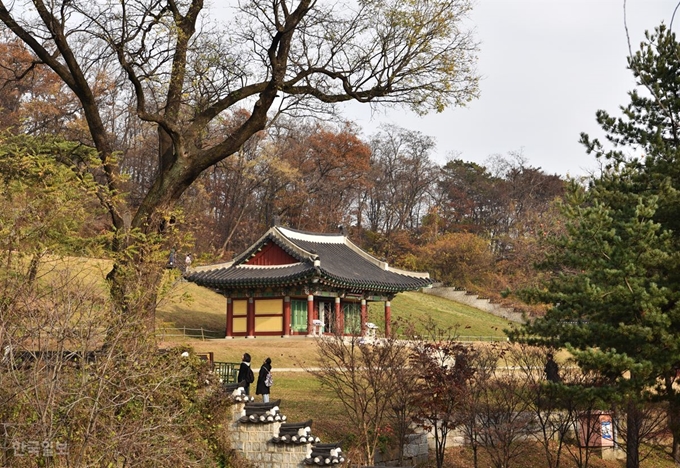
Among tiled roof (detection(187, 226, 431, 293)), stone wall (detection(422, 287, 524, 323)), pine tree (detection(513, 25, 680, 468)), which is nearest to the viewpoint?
pine tree (detection(513, 25, 680, 468))

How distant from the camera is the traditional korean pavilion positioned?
33.8m

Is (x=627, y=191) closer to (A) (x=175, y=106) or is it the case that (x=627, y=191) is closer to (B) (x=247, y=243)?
→ (A) (x=175, y=106)

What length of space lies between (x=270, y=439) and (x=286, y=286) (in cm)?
1892

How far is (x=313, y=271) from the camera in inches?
1284

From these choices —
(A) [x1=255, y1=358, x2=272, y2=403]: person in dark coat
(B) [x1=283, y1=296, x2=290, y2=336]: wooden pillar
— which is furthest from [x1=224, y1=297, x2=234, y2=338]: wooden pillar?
(A) [x1=255, y1=358, x2=272, y2=403]: person in dark coat

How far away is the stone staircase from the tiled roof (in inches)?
685

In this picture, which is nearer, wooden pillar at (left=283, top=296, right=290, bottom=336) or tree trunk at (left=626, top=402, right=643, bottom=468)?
tree trunk at (left=626, top=402, right=643, bottom=468)

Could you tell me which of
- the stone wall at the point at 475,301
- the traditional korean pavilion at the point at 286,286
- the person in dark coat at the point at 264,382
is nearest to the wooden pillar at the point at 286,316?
the traditional korean pavilion at the point at 286,286

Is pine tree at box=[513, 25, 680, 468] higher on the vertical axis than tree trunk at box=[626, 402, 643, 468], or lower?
higher

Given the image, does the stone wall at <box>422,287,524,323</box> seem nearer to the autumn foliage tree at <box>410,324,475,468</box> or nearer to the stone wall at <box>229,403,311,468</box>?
the autumn foliage tree at <box>410,324,475,468</box>

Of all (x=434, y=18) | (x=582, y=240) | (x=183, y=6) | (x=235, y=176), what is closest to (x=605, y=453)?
(x=582, y=240)

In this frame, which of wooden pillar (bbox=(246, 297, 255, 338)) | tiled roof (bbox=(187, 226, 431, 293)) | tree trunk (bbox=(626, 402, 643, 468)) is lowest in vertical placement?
tree trunk (bbox=(626, 402, 643, 468))

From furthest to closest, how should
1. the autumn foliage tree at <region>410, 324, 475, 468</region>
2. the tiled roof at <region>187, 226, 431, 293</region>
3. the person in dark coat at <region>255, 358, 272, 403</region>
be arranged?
the tiled roof at <region>187, 226, 431, 293</region> < the person in dark coat at <region>255, 358, 272, 403</region> < the autumn foliage tree at <region>410, 324, 475, 468</region>

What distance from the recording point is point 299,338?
32.9 metres
